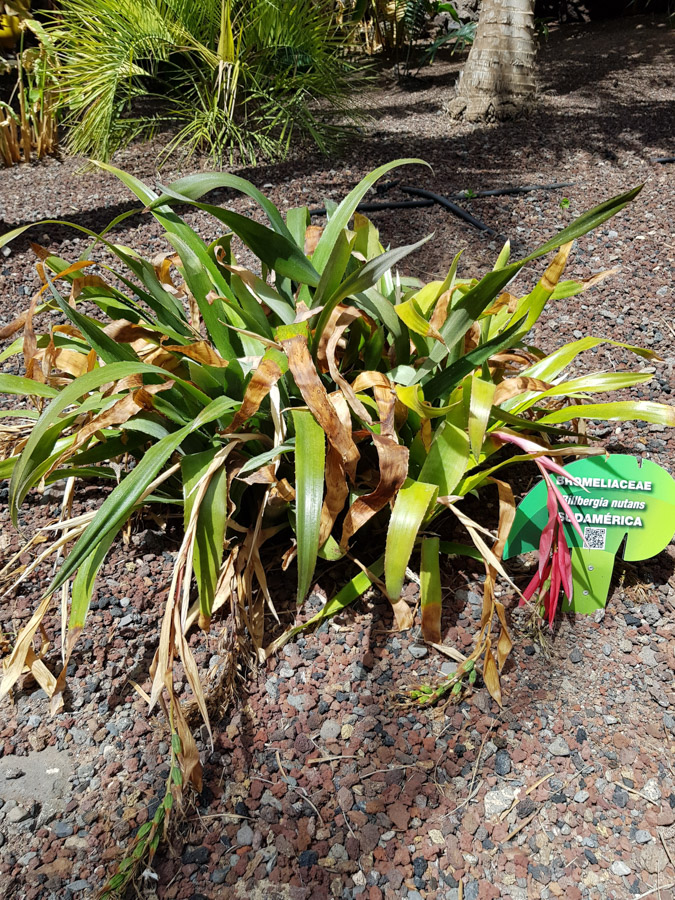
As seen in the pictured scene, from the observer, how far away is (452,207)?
295 centimetres

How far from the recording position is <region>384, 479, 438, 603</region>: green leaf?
3.99ft

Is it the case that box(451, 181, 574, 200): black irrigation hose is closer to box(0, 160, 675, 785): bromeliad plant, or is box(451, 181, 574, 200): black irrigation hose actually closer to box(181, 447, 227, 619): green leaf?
box(0, 160, 675, 785): bromeliad plant

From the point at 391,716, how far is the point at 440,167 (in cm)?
289

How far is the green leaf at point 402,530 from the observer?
3.99ft

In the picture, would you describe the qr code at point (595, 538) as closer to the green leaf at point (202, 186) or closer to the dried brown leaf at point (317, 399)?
the dried brown leaf at point (317, 399)

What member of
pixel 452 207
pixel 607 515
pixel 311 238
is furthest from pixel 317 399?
pixel 452 207

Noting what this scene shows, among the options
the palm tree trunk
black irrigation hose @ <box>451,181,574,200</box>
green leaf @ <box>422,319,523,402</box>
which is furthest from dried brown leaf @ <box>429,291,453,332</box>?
the palm tree trunk

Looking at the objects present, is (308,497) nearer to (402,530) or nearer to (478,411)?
(402,530)

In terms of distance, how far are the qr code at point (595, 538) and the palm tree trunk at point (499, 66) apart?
3.36 meters

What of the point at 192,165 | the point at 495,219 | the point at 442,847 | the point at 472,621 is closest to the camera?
the point at 442,847

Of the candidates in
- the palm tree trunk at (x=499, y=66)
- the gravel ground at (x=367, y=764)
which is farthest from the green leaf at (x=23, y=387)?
the palm tree trunk at (x=499, y=66)

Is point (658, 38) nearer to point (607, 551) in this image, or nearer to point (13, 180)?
point (13, 180)

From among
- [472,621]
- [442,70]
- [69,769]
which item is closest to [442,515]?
[472,621]

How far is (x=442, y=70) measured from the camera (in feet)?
20.5
